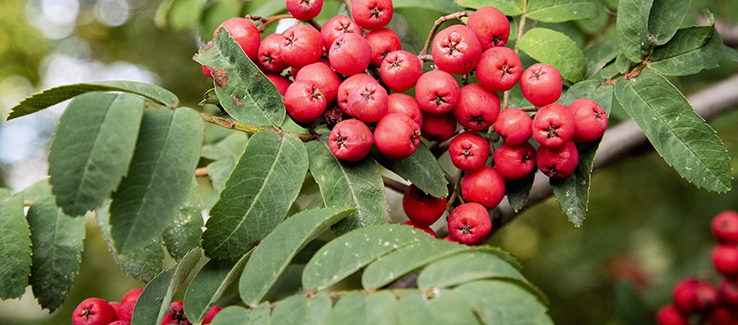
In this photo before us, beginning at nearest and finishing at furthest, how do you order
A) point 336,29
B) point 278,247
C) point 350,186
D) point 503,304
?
point 503,304, point 278,247, point 350,186, point 336,29

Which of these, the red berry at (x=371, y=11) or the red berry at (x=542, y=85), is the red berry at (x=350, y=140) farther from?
the red berry at (x=542, y=85)

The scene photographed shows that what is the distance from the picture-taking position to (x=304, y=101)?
3.57 feet

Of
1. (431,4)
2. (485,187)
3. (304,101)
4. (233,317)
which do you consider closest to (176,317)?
(233,317)

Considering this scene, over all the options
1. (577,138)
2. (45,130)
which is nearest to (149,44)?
(45,130)

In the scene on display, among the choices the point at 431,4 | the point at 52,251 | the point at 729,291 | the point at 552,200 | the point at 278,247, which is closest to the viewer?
the point at 278,247

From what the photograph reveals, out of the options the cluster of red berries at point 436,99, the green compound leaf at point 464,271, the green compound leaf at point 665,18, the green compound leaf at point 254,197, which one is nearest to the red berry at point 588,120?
the cluster of red berries at point 436,99

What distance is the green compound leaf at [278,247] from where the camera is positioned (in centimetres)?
97

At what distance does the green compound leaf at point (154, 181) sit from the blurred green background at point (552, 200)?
3.39ft

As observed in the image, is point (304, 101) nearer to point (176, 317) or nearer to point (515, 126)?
point (515, 126)

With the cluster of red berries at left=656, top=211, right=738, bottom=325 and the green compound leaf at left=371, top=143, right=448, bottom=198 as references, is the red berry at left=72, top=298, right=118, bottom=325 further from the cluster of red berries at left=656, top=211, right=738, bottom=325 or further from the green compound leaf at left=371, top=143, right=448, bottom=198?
the cluster of red berries at left=656, top=211, right=738, bottom=325

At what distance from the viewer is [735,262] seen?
7.19 ft

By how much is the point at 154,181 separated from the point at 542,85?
925mm

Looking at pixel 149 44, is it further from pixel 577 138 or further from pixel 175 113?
pixel 577 138

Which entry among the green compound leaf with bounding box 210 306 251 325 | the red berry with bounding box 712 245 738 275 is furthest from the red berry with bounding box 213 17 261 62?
the red berry with bounding box 712 245 738 275
